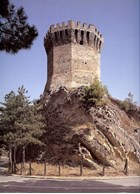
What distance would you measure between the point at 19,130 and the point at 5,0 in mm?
11915

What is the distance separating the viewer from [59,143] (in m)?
21.0

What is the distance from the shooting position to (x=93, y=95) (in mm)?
21906

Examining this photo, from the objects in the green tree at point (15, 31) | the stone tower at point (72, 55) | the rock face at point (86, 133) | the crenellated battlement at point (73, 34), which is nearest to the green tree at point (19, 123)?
the rock face at point (86, 133)

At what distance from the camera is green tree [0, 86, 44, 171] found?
19.3 metres

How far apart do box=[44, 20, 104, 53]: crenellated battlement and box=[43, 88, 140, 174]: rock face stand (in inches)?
199

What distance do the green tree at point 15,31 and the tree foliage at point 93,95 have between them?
12383mm

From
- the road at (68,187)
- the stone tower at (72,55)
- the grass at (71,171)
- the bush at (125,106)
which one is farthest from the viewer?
the bush at (125,106)

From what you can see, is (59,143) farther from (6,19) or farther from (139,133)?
(6,19)

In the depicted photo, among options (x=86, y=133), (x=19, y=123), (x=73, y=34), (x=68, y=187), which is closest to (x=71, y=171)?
(x=86, y=133)

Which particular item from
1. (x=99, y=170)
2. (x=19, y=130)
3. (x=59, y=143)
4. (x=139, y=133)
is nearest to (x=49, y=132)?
(x=59, y=143)

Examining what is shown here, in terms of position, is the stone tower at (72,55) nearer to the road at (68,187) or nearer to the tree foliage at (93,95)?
the tree foliage at (93,95)

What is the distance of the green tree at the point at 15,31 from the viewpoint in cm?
933

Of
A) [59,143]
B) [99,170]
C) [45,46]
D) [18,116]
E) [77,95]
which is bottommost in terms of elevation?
[99,170]

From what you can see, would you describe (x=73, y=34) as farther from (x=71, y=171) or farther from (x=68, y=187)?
(x=68, y=187)
